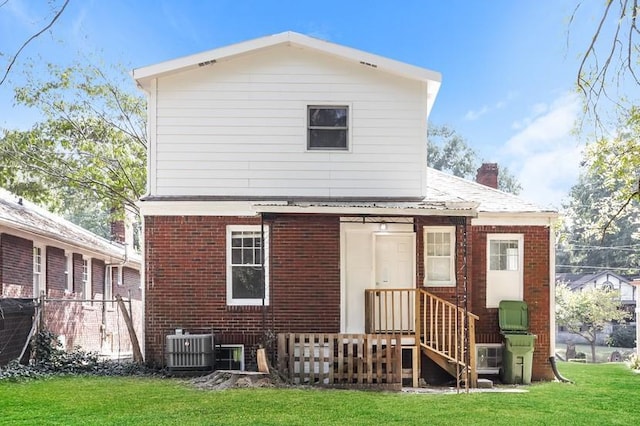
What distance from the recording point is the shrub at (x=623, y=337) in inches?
1563

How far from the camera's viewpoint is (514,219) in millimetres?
14992

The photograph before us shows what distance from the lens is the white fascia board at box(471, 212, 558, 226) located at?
1488 centimetres

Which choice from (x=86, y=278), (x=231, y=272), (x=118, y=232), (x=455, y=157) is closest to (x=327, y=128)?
(x=231, y=272)

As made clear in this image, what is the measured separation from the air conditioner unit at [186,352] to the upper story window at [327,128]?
4384mm

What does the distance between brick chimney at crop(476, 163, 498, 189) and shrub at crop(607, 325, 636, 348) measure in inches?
981

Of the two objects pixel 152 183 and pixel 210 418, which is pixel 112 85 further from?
pixel 210 418

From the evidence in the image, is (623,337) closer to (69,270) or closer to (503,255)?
(503,255)

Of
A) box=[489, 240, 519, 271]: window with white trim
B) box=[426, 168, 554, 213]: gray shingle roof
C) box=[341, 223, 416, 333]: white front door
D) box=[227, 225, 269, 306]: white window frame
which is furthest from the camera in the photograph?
box=[489, 240, 519, 271]: window with white trim

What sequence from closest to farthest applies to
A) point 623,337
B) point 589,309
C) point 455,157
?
point 589,309
point 623,337
point 455,157

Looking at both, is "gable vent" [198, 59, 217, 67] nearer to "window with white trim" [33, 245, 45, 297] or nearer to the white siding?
the white siding

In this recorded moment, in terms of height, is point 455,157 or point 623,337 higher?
point 455,157

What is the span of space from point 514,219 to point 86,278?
13.9 metres

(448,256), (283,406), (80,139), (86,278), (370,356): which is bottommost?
(283,406)

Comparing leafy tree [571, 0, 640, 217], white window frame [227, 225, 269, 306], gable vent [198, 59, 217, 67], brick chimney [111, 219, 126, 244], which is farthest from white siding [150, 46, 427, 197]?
brick chimney [111, 219, 126, 244]
